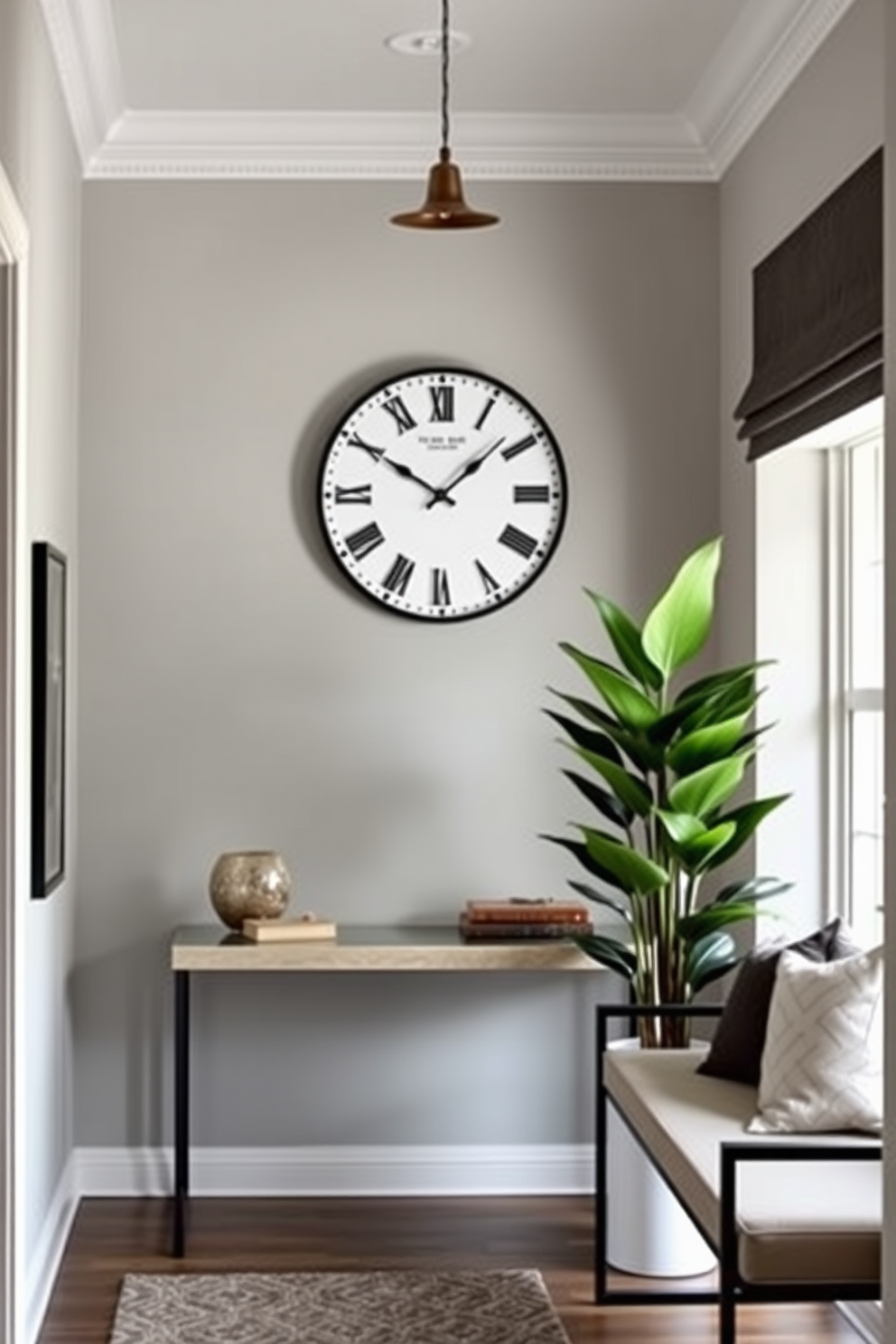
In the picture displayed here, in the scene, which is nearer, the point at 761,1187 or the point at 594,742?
the point at 761,1187

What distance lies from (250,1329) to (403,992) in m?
1.30

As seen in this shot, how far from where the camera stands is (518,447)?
17.7 feet

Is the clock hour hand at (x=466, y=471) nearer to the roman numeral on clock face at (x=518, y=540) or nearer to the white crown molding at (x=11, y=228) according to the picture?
the roman numeral on clock face at (x=518, y=540)

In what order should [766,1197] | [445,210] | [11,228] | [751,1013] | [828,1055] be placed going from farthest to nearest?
[751,1013], [445,210], [828,1055], [11,228], [766,1197]

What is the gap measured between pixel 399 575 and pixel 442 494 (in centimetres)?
24

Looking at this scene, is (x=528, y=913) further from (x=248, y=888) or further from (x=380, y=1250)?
(x=380, y=1250)

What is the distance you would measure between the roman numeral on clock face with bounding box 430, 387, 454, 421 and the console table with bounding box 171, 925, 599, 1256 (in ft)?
4.46

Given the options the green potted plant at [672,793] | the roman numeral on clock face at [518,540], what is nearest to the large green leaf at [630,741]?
the green potted plant at [672,793]

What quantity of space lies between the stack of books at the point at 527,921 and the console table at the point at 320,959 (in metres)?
0.03

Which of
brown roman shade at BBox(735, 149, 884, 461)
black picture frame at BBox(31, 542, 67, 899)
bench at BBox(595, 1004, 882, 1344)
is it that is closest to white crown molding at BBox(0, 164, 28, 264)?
black picture frame at BBox(31, 542, 67, 899)

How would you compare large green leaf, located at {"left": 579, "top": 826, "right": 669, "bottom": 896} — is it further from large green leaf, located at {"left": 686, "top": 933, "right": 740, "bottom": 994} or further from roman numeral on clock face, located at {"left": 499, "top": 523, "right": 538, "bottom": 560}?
roman numeral on clock face, located at {"left": 499, "top": 523, "right": 538, "bottom": 560}

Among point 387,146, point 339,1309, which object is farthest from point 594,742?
point 387,146

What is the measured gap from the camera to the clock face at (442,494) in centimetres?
534

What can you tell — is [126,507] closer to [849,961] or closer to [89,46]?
[89,46]
